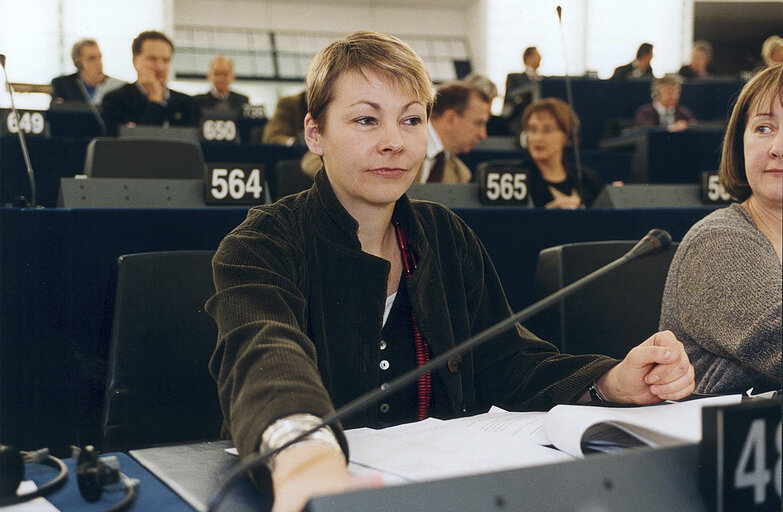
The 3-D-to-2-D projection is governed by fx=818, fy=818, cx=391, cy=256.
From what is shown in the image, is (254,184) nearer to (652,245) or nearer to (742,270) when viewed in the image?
(742,270)

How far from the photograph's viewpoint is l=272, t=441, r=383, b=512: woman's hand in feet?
1.94

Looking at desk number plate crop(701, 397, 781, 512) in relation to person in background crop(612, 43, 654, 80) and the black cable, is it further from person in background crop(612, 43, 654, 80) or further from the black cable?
person in background crop(612, 43, 654, 80)

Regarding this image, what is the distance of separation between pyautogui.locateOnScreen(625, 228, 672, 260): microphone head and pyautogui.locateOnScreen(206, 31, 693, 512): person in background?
10.6 inches

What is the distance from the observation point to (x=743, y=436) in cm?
54

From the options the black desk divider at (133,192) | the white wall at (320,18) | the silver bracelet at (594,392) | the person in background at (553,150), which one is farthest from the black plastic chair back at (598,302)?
the white wall at (320,18)

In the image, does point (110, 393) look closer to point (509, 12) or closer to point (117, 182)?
point (117, 182)

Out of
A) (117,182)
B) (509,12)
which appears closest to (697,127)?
(117,182)

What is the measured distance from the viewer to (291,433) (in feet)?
2.17

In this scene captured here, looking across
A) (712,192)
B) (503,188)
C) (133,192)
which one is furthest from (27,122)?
(712,192)

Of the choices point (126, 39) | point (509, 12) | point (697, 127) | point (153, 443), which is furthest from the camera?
point (509, 12)

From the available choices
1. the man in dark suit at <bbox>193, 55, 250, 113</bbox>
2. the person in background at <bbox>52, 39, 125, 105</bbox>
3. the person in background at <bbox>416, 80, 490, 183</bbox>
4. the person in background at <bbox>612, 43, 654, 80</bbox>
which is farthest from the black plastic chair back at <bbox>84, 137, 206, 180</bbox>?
the person in background at <bbox>612, 43, 654, 80</bbox>

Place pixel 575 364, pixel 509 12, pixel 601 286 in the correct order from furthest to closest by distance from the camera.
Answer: pixel 509 12 → pixel 601 286 → pixel 575 364

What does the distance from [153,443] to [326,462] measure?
871 mm

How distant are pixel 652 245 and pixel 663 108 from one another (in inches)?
255
